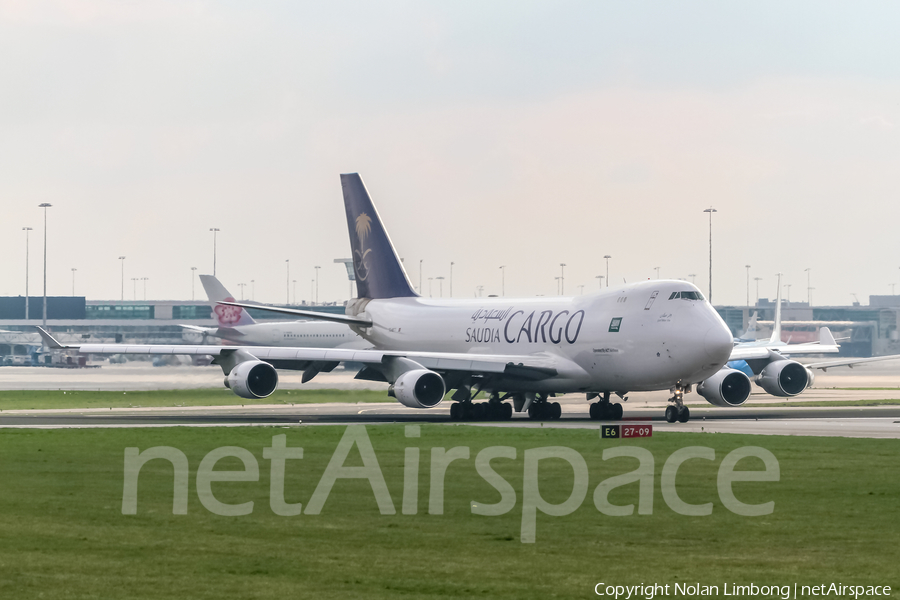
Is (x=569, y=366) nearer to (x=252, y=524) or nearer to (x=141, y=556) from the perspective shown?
(x=252, y=524)

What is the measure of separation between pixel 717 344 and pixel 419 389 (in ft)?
33.5

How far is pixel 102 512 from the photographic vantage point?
58.0ft

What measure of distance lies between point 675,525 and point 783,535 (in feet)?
5.00

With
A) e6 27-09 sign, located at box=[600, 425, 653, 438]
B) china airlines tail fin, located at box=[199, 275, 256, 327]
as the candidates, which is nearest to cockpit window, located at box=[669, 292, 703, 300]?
e6 27-09 sign, located at box=[600, 425, 653, 438]

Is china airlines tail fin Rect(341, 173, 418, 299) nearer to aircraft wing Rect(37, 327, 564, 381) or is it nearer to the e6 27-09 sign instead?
aircraft wing Rect(37, 327, 564, 381)

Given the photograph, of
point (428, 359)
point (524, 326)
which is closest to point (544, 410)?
point (524, 326)

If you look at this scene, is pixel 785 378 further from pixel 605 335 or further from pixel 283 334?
pixel 283 334

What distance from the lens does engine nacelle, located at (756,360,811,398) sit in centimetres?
4859

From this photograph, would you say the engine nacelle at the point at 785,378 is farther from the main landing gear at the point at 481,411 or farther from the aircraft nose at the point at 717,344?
the main landing gear at the point at 481,411

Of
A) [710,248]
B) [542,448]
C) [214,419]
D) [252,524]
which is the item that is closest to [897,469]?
[542,448]

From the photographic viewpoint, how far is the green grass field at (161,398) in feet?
188

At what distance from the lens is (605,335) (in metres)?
42.4

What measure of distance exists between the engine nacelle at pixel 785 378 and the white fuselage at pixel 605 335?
29.5 feet

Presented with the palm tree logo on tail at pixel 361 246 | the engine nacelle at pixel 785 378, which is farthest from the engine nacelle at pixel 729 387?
the palm tree logo on tail at pixel 361 246
